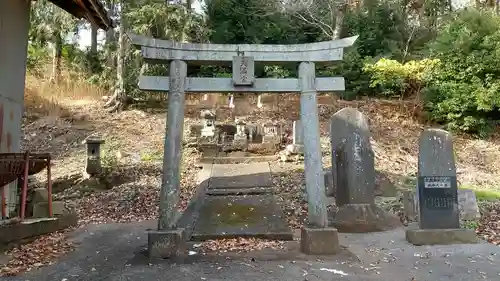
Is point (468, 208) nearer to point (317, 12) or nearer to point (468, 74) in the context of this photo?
point (468, 74)

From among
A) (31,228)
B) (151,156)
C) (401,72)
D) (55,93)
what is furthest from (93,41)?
(31,228)

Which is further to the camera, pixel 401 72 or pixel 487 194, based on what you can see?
pixel 401 72

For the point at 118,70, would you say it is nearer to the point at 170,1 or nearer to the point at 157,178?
the point at 170,1

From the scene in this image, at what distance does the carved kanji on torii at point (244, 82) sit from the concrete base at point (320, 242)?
185mm

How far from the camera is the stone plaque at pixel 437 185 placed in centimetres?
690

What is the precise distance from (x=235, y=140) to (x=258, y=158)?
1.29 meters

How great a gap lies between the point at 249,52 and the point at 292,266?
316cm

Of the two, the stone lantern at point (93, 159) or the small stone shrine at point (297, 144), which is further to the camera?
the small stone shrine at point (297, 144)

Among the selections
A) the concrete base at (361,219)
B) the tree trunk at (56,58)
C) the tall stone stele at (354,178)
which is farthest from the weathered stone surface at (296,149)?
the tree trunk at (56,58)

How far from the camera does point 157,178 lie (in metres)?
12.1

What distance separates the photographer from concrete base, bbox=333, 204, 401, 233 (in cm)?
786

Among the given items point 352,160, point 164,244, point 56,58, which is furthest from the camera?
point 56,58

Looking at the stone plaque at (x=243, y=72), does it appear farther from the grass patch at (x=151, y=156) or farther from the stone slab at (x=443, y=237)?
the grass patch at (x=151, y=156)

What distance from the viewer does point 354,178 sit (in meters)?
8.34
